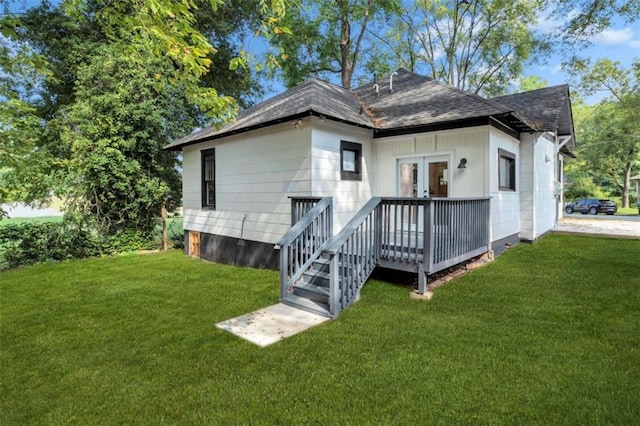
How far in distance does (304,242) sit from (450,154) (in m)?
3.86

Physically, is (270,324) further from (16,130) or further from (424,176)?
(16,130)

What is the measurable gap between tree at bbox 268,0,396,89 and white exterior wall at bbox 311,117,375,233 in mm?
10494

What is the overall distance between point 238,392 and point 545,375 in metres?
2.68

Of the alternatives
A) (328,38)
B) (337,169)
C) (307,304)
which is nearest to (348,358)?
(307,304)

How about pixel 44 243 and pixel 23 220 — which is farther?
pixel 23 220

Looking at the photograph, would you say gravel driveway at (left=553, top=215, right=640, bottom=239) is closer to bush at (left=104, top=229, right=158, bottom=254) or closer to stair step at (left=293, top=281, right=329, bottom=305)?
stair step at (left=293, top=281, right=329, bottom=305)

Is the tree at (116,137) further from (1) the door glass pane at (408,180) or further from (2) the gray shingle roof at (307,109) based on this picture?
(1) the door glass pane at (408,180)

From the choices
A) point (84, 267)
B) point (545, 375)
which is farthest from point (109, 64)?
point (545, 375)

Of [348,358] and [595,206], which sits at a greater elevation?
[595,206]

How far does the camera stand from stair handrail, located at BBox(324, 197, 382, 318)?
15.1 feet

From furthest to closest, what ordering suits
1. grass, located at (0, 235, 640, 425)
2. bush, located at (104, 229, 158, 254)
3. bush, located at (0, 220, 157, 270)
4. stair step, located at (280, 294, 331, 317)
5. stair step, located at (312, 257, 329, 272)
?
bush, located at (104, 229, 158, 254)
bush, located at (0, 220, 157, 270)
stair step, located at (312, 257, 329, 272)
stair step, located at (280, 294, 331, 317)
grass, located at (0, 235, 640, 425)

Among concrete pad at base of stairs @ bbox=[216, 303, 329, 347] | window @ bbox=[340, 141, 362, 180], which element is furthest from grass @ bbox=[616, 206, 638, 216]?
concrete pad at base of stairs @ bbox=[216, 303, 329, 347]

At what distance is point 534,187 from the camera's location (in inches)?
366

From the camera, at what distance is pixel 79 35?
1087cm
